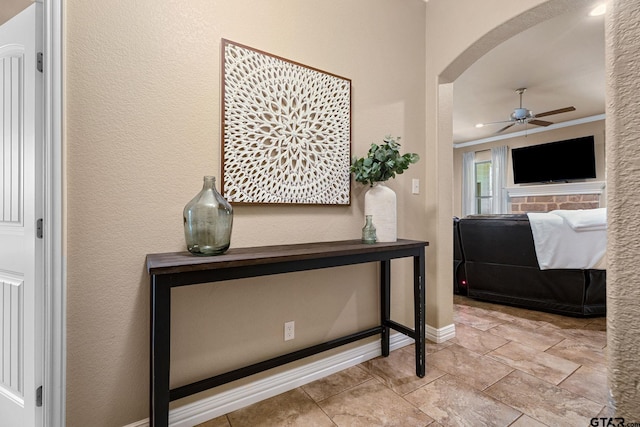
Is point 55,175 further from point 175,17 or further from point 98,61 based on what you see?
point 175,17

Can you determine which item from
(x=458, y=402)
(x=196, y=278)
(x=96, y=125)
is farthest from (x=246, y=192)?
A: (x=458, y=402)

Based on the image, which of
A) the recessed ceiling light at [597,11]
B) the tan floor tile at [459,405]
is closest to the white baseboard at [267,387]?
the tan floor tile at [459,405]

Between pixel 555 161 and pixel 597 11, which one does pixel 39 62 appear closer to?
pixel 597 11

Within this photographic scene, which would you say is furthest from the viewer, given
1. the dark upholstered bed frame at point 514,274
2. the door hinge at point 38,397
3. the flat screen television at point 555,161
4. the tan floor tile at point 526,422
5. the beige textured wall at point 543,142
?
the flat screen television at point 555,161

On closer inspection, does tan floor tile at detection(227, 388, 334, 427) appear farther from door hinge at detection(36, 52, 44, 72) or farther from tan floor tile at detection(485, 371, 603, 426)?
door hinge at detection(36, 52, 44, 72)

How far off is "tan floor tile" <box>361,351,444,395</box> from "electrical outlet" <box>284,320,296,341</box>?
22.7 inches

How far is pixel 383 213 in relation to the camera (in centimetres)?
193

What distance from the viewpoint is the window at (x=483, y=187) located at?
7465mm

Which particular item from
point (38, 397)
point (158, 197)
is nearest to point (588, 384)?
point (158, 197)

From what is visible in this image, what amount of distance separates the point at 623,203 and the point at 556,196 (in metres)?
7.45

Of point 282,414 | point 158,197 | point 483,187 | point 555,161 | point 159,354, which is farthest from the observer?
point 483,187

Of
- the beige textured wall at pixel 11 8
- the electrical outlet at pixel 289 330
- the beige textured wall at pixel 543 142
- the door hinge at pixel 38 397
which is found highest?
the beige textured wall at pixel 543 142

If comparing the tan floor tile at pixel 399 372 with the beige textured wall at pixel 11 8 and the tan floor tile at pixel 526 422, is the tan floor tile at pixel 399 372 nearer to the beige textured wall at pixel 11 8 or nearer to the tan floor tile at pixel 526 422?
the tan floor tile at pixel 526 422

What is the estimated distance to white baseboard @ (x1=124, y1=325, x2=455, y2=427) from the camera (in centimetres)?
147
